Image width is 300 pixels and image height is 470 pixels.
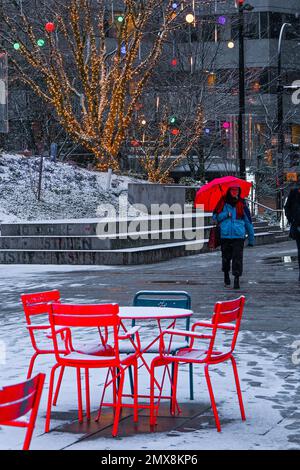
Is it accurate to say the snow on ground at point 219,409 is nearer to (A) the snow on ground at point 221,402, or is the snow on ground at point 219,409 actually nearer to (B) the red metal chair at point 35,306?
(A) the snow on ground at point 221,402

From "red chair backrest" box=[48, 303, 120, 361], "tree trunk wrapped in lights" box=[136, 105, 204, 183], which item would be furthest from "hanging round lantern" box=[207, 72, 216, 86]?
"red chair backrest" box=[48, 303, 120, 361]

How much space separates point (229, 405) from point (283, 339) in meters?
3.92

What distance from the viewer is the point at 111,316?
8.30m

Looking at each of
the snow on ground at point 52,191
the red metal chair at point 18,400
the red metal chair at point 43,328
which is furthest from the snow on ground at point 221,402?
the snow on ground at point 52,191

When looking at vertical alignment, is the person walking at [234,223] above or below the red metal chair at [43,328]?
above

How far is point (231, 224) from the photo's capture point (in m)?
19.4

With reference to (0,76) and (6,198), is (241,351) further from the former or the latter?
(6,198)

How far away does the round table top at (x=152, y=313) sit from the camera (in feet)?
29.2

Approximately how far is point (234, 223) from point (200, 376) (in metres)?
8.84

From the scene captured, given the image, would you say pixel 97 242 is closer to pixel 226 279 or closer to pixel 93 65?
pixel 226 279

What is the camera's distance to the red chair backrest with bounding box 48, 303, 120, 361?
27.2ft

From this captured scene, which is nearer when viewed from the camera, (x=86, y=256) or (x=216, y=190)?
(x=216, y=190)

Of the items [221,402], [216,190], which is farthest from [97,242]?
[221,402]

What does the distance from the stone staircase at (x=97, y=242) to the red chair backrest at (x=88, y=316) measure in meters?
16.7
